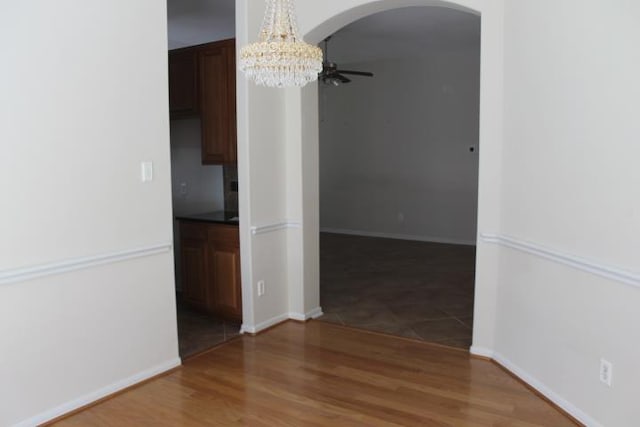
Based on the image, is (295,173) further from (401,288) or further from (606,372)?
(606,372)

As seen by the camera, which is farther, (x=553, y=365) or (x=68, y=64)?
(x=553, y=365)

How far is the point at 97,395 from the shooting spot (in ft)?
9.62

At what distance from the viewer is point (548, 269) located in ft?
9.60

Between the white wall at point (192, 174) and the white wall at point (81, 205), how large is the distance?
5.92ft

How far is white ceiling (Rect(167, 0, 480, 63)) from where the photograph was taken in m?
5.17

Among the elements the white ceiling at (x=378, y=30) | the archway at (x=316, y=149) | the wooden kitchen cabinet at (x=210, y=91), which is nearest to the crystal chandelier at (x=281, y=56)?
the archway at (x=316, y=149)

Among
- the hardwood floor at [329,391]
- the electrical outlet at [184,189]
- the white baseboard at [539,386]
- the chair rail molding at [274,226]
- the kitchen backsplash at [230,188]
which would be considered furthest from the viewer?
the electrical outlet at [184,189]

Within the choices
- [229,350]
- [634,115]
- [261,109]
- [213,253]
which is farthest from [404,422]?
[261,109]

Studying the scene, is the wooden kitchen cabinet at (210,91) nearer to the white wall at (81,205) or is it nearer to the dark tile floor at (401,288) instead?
the white wall at (81,205)

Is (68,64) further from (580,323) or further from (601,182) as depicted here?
(580,323)

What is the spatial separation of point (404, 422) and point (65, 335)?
1.87m

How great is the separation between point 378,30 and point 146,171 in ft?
13.6

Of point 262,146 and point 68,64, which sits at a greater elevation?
point 68,64

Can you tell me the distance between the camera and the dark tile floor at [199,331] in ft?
12.5
